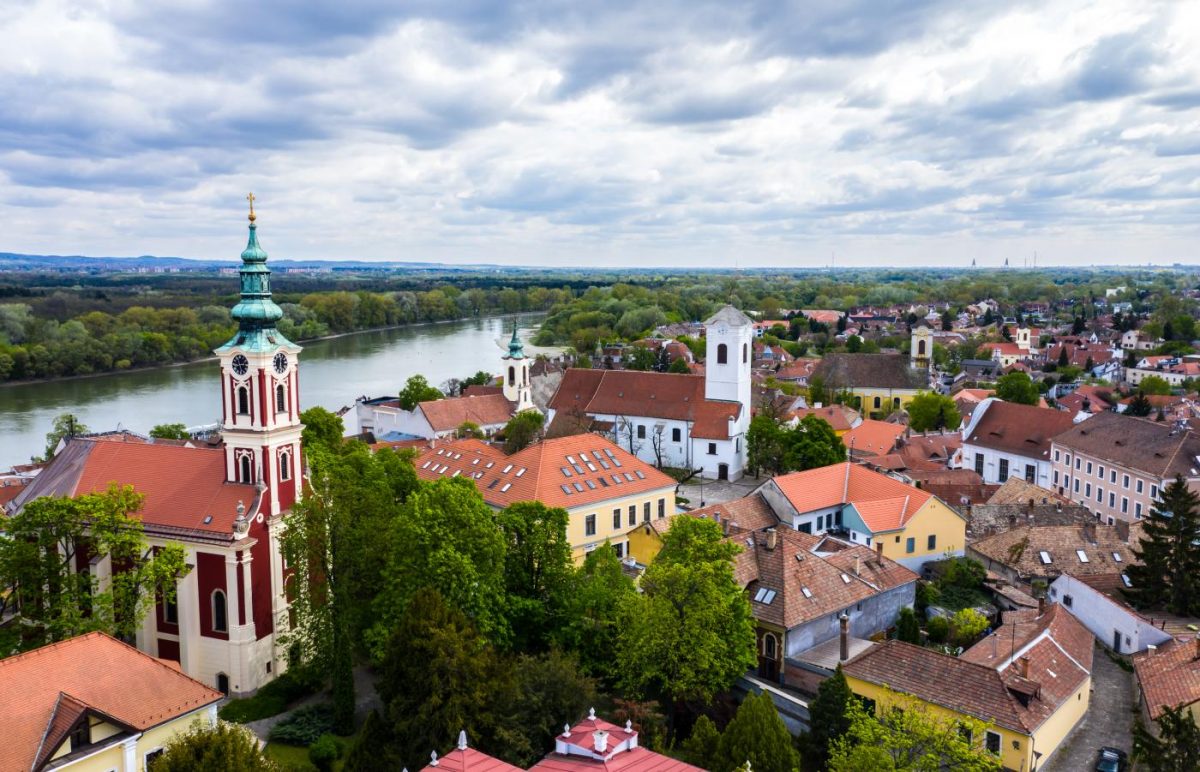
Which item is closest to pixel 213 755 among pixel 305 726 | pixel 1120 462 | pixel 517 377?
pixel 305 726

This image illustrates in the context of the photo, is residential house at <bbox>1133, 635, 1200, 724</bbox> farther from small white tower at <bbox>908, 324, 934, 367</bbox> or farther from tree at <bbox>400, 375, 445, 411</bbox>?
small white tower at <bbox>908, 324, 934, 367</bbox>

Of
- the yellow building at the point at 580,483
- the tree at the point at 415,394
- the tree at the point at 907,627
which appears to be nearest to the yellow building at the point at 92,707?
the yellow building at the point at 580,483

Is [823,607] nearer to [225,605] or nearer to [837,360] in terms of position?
[225,605]

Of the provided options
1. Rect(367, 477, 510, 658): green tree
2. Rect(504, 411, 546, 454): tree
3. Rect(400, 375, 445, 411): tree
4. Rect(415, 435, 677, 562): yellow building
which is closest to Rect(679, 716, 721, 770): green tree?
Rect(367, 477, 510, 658): green tree

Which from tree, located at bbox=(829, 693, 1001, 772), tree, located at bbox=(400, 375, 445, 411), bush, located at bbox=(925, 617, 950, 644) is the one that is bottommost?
bush, located at bbox=(925, 617, 950, 644)

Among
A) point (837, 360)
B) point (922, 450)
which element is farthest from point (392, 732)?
point (837, 360)
